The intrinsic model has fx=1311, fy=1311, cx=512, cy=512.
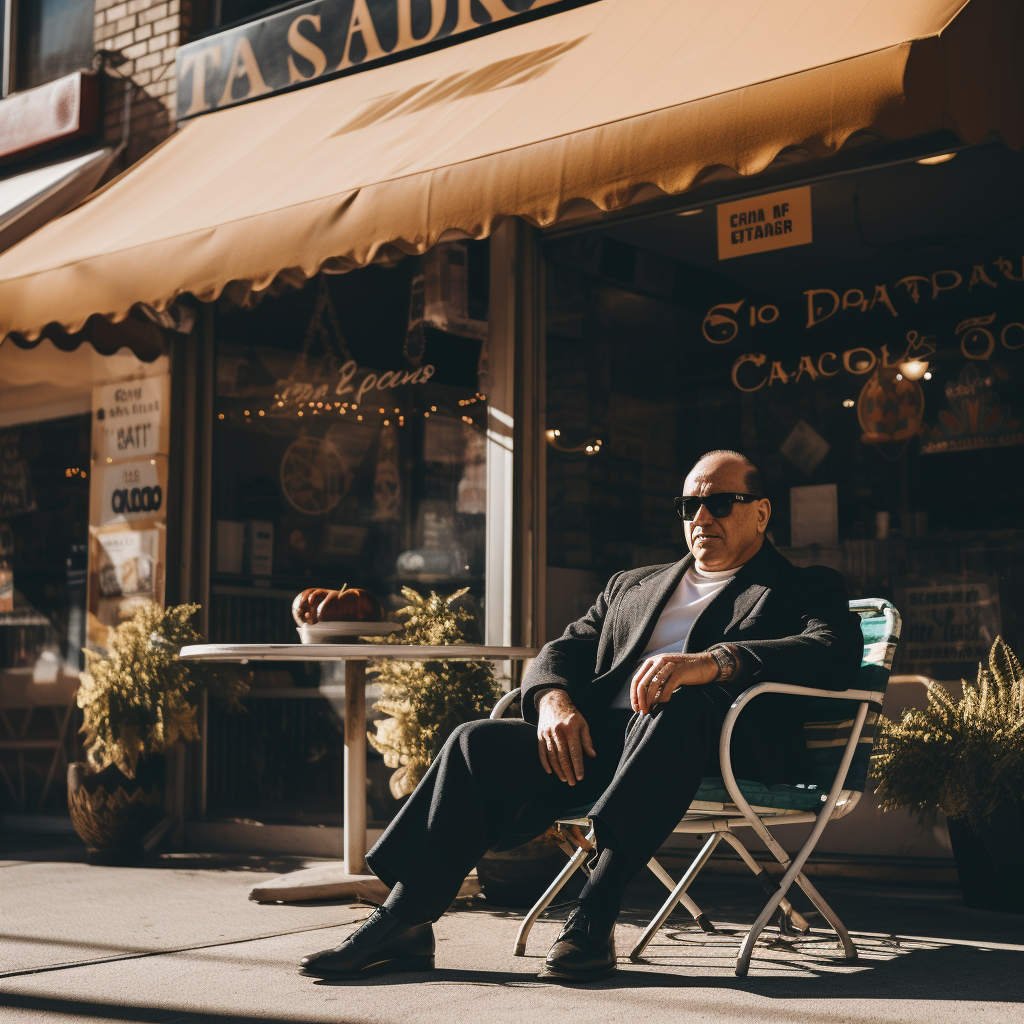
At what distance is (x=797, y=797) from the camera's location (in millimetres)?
3418

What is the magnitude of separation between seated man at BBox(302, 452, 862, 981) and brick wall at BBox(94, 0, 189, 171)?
483cm

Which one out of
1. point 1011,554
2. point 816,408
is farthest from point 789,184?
point 1011,554

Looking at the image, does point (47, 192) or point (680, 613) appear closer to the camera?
point (680, 613)

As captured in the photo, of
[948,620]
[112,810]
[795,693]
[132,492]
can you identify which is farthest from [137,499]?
[795,693]

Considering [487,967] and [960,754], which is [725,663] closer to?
[487,967]

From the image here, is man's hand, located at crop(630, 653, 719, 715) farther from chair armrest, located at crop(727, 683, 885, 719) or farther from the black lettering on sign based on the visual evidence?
the black lettering on sign

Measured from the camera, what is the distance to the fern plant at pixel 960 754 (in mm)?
4188

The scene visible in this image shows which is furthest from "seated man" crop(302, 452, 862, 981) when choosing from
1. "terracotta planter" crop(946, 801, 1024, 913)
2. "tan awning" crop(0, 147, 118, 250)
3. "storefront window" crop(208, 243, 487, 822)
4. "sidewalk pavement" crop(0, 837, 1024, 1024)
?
"tan awning" crop(0, 147, 118, 250)

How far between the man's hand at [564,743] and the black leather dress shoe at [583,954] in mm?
361

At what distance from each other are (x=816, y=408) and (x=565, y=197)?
5.89ft

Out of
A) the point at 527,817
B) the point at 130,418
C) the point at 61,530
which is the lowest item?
the point at 527,817

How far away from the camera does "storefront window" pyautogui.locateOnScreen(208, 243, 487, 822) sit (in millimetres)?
6047

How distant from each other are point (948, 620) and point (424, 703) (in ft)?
6.87

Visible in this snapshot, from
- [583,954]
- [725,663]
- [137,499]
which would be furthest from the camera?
[137,499]
